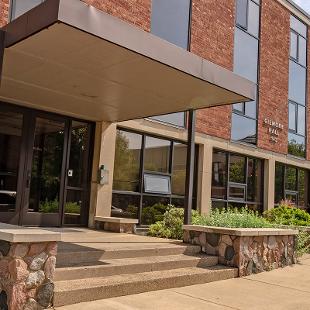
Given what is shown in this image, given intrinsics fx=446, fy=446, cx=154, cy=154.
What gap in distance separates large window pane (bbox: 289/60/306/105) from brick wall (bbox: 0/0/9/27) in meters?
11.9

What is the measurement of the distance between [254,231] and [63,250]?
3.38 metres

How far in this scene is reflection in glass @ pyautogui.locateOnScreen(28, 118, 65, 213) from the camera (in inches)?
368

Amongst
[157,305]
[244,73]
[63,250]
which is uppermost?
[244,73]

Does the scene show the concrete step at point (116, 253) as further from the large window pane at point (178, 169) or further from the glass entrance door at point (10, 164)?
the large window pane at point (178, 169)

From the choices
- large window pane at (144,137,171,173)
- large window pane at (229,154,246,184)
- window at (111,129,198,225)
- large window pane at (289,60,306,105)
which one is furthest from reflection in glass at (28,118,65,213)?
large window pane at (289,60,306,105)

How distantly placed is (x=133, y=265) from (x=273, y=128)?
36.3 feet

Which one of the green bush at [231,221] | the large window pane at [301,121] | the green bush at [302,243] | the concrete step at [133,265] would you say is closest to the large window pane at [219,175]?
the green bush at [302,243]

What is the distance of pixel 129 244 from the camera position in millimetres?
7520

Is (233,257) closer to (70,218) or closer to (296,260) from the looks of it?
(296,260)

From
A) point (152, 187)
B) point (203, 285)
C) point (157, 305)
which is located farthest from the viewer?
point (152, 187)

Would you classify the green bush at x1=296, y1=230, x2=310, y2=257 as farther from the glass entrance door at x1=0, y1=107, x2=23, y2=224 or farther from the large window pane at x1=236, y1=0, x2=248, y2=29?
the large window pane at x1=236, y1=0, x2=248, y2=29

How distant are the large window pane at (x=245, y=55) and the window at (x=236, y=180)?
282 centimetres

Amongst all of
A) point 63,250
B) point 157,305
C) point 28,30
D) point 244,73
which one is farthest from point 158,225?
point 244,73

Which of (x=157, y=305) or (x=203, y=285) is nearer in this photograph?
(x=157, y=305)
